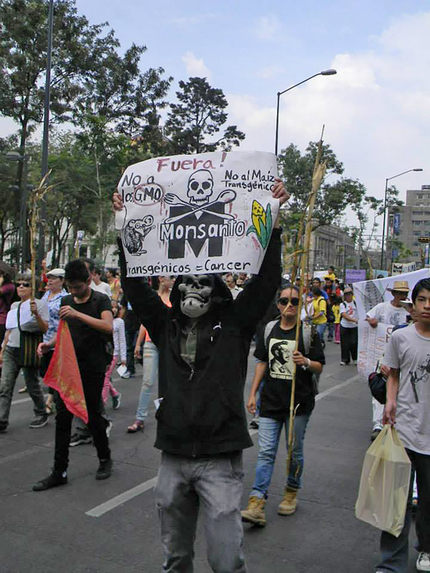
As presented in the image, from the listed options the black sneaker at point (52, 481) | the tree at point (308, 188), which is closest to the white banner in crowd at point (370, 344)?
the black sneaker at point (52, 481)

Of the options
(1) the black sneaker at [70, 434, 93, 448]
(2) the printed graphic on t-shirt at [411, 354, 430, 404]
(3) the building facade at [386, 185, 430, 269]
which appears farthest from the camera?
(3) the building facade at [386, 185, 430, 269]

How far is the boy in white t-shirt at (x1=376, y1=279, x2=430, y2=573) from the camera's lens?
3.57 metres

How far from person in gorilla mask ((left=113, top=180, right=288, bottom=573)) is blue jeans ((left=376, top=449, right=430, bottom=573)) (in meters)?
1.25

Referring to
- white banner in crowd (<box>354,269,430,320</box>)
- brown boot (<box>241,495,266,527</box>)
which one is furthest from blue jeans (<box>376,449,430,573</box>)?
white banner in crowd (<box>354,269,430,320</box>)

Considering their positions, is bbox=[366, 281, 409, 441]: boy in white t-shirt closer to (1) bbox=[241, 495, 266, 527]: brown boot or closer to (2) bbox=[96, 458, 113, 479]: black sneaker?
(1) bbox=[241, 495, 266, 527]: brown boot

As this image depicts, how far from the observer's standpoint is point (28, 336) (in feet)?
23.3

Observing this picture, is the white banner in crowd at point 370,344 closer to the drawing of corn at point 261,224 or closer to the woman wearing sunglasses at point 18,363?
the woman wearing sunglasses at point 18,363

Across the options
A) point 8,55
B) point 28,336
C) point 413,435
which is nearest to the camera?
point 413,435

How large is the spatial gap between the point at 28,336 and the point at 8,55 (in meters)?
21.2

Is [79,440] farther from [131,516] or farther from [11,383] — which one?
[131,516]

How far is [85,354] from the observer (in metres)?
5.26

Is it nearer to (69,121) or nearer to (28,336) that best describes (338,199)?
(69,121)

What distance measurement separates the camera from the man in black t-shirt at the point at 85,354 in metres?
5.14

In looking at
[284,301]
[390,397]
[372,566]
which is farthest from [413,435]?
[284,301]
